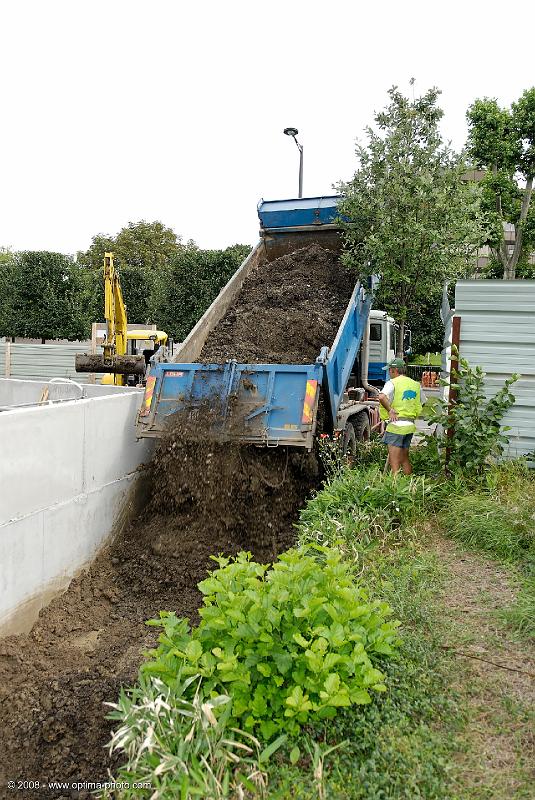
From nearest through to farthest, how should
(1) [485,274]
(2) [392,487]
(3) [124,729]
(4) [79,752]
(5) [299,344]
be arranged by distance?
1. (3) [124,729]
2. (4) [79,752]
3. (2) [392,487]
4. (5) [299,344]
5. (1) [485,274]

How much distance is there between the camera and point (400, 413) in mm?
7309

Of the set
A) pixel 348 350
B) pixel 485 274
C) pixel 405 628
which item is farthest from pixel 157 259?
pixel 405 628

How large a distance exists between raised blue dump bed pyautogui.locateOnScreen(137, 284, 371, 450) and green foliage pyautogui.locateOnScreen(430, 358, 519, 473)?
49.5 inches

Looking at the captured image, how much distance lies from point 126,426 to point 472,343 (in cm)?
366

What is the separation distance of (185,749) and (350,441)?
608cm

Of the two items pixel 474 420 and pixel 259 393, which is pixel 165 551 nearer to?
pixel 259 393

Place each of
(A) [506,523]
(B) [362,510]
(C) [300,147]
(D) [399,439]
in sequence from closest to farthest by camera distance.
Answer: (A) [506,523], (B) [362,510], (D) [399,439], (C) [300,147]

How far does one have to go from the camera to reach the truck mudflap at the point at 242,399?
6.55m

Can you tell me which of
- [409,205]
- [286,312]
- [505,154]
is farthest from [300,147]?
[286,312]

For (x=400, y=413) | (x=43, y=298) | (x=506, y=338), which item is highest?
(x=43, y=298)

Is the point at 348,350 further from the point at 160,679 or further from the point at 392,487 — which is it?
the point at 160,679

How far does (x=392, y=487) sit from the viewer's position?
591 cm

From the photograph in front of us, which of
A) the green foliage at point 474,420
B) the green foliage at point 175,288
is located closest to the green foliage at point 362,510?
the green foliage at point 474,420

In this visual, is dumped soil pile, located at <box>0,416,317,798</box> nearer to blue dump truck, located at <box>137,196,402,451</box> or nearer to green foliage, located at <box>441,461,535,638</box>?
blue dump truck, located at <box>137,196,402,451</box>
